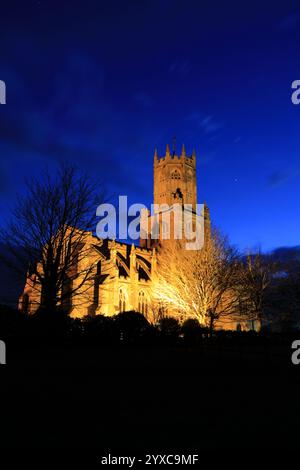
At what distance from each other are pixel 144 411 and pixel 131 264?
4550cm

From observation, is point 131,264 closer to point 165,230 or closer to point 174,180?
point 165,230

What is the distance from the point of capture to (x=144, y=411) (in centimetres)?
565

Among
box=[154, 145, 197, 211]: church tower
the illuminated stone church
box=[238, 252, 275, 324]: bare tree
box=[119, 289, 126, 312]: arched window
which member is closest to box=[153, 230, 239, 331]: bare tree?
box=[238, 252, 275, 324]: bare tree

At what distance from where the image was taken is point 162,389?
298 inches

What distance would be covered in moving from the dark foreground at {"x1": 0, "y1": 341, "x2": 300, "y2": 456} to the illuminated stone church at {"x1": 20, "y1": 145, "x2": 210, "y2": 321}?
12.0 metres

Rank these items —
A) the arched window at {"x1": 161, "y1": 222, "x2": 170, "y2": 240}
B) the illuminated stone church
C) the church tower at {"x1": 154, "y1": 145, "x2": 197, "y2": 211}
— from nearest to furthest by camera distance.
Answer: the illuminated stone church < the arched window at {"x1": 161, "y1": 222, "x2": 170, "y2": 240} < the church tower at {"x1": 154, "y1": 145, "x2": 197, "y2": 211}

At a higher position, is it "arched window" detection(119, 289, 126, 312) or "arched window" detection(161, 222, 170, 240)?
"arched window" detection(161, 222, 170, 240)

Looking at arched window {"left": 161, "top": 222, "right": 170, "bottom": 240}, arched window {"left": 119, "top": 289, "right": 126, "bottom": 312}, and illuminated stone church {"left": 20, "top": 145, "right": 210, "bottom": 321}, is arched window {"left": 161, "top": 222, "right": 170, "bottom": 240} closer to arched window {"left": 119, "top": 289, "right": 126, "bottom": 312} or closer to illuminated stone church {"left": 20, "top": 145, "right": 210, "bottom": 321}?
illuminated stone church {"left": 20, "top": 145, "right": 210, "bottom": 321}

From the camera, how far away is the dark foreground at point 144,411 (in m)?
4.33

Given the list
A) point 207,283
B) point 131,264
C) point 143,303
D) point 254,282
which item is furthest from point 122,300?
point 207,283

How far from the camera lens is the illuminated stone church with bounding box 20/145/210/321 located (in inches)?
1590

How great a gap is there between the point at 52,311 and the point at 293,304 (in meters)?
38.0

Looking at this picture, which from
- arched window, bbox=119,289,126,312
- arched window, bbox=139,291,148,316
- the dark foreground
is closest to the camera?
the dark foreground
